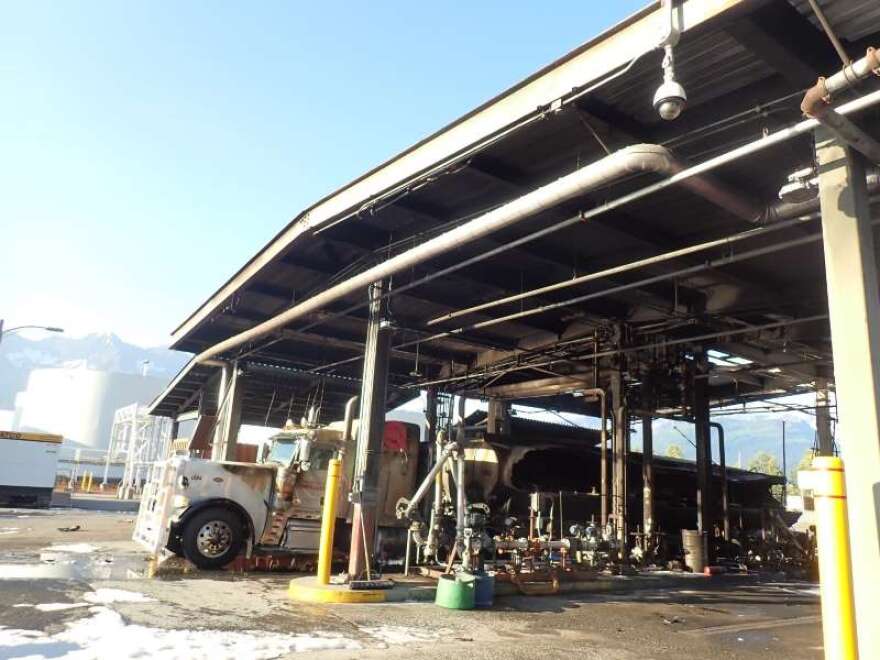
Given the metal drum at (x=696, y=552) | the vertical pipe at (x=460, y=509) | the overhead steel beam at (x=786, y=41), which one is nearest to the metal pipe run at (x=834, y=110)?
the overhead steel beam at (x=786, y=41)

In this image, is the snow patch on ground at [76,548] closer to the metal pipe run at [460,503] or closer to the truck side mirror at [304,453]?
the truck side mirror at [304,453]

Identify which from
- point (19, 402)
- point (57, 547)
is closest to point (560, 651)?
point (57, 547)

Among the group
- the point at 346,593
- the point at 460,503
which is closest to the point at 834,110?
the point at 460,503

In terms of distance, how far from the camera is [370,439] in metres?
10.6

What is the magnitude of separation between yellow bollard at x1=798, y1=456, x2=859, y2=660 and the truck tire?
32.7ft

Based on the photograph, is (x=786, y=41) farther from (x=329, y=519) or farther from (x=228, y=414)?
(x=228, y=414)

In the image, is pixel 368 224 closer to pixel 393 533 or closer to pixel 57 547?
pixel 393 533

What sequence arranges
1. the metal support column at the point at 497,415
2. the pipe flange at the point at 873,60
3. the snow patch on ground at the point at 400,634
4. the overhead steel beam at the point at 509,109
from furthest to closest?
1. the metal support column at the point at 497,415
2. the snow patch on ground at the point at 400,634
3. the overhead steel beam at the point at 509,109
4. the pipe flange at the point at 873,60

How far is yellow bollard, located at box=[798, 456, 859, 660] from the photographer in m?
3.70

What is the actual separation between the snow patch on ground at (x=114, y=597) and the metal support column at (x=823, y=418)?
18301mm

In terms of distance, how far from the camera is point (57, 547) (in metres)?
12.8

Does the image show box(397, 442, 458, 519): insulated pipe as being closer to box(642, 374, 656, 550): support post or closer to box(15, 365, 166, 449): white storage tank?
box(642, 374, 656, 550): support post

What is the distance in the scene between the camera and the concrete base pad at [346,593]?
8891 mm

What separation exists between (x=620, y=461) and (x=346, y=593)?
825 centimetres
